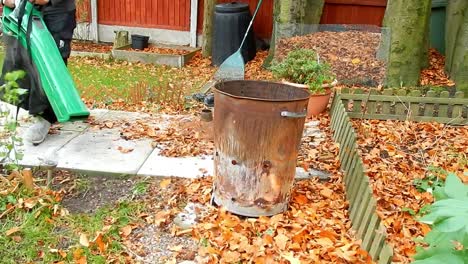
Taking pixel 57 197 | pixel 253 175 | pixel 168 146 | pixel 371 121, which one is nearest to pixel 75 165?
pixel 57 197

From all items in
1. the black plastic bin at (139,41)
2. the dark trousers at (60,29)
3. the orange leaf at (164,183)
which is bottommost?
the orange leaf at (164,183)

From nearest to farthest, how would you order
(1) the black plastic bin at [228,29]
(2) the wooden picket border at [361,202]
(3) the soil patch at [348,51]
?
(2) the wooden picket border at [361,202]
(3) the soil patch at [348,51]
(1) the black plastic bin at [228,29]

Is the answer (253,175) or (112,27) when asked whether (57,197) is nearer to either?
(253,175)

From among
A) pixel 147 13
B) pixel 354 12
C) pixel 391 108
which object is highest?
pixel 354 12

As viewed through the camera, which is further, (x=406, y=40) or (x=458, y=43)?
(x=458, y=43)

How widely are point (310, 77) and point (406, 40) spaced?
1703 millimetres

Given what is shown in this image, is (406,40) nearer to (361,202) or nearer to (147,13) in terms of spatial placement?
(361,202)

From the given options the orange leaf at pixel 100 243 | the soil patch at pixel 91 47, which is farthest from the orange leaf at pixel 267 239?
the soil patch at pixel 91 47

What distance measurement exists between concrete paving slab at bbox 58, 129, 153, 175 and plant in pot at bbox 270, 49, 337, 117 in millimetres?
1990

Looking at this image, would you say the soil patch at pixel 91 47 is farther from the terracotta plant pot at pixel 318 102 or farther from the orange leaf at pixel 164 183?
the orange leaf at pixel 164 183

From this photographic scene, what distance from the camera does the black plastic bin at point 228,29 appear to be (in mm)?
8766

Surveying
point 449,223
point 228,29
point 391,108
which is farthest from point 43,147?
point 228,29

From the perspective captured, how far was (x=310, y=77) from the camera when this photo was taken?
522 centimetres

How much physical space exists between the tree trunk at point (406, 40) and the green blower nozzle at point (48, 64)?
4310 mm
